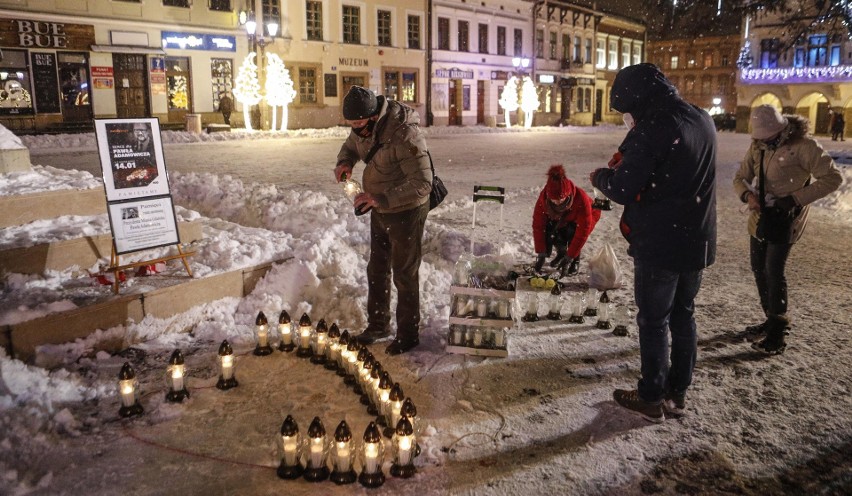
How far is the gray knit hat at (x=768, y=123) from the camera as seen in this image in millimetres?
4508

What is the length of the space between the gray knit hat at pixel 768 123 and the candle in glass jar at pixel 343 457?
3.62 m

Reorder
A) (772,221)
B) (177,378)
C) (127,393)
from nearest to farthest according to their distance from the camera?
1. (127,393)
2. (177,378)
3. (772,221)

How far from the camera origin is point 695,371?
4500mm

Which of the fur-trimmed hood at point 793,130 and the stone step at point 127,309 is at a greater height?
the fur-trimmed hood at point 793,130

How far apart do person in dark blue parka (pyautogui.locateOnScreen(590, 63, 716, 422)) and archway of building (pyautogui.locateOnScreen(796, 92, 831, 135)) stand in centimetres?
4555

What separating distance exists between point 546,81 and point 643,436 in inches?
1863

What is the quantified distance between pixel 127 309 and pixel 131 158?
142cm

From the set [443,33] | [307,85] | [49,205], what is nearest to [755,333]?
[49,205]

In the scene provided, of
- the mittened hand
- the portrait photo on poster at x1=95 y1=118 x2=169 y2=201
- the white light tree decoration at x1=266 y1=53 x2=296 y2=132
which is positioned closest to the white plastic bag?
the mittened hand

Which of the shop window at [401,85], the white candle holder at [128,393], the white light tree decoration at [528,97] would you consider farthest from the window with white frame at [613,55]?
the white candle holder at [128,393]

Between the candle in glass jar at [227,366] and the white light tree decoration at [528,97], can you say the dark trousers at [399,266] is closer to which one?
the candle in glass jar at [227,366]

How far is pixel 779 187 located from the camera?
4.73m

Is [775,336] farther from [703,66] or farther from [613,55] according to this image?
[703,66]

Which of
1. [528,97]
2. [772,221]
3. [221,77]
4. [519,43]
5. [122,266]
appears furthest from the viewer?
[519,43]
